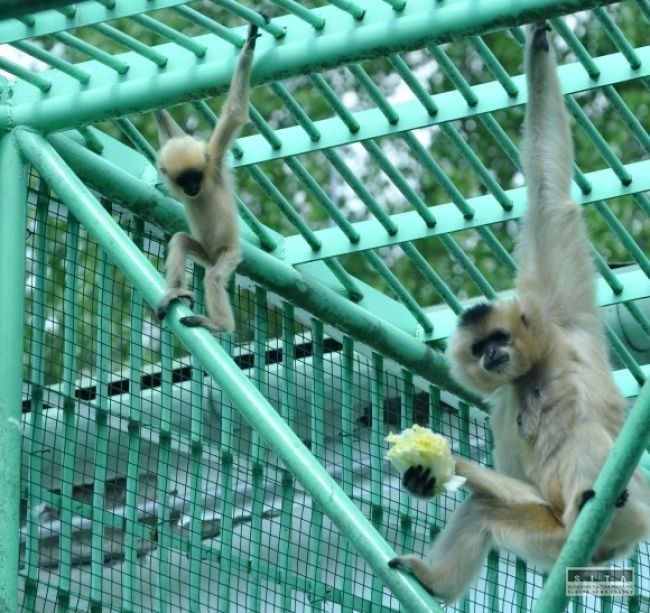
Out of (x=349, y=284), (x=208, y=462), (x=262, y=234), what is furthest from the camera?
(x=349, y=284)

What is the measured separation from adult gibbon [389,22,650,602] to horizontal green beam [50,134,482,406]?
93 cm

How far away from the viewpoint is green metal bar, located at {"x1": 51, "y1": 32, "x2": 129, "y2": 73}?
8.41m

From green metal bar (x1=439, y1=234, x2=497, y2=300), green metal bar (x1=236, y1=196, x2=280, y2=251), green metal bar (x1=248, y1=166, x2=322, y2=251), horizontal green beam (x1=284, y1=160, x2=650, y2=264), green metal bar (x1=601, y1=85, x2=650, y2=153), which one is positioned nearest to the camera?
green metal bar (x1=601, y1=85, x2=650, y2=153)

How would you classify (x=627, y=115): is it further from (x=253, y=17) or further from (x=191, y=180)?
(x=191, y=180)

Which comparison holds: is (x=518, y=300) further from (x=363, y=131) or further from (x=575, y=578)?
(x=575, y=578)

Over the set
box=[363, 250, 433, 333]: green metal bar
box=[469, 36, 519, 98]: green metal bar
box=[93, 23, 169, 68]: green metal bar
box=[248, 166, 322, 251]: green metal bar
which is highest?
box=[469, 36, 519, 98]: green metal bar

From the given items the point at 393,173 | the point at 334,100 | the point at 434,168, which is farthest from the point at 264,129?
the point at 434,168

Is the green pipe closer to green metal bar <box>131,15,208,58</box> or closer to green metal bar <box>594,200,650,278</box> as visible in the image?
green metal bar <box>131,15,208,58</box>

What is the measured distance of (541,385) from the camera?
920cm

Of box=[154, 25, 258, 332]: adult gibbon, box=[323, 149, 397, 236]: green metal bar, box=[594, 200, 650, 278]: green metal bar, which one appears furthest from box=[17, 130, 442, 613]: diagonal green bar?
box=[594, 200, 650, 278]: green metal bar

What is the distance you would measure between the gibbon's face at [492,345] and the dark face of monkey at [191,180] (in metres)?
1.81

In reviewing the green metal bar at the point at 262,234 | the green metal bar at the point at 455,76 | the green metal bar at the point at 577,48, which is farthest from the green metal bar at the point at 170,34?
the green metal bar at the point at 577,48

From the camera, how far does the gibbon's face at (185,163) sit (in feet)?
30.6

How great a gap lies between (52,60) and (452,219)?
2761 mm
